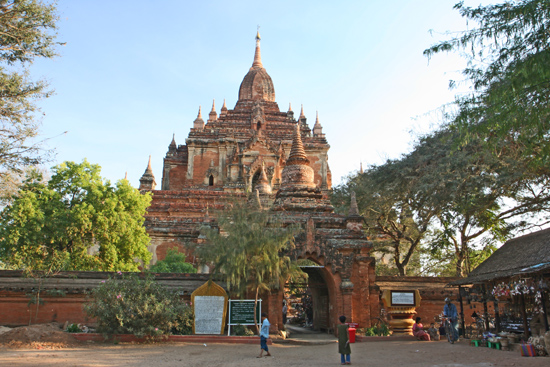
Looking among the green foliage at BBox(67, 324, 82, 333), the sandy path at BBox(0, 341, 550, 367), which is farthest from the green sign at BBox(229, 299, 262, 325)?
the green foliage at BBox(67, 324, 82, 333)

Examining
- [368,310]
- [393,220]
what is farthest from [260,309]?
[393,220]

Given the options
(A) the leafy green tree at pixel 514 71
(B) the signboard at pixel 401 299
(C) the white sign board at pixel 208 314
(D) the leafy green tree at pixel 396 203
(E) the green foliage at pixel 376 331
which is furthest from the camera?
(D) the leafy green tree at pixel 396 203

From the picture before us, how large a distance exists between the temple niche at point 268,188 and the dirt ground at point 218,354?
2105mm

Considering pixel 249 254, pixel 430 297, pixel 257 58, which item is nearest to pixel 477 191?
pixel 430 297

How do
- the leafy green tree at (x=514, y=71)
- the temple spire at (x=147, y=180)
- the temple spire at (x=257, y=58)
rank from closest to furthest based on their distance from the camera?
the leafy green tree at (x=514, y=71) < the temple spire at (x=147, y=180) < the temple spire at (x=257, y=58)

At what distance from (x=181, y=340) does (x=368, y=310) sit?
6.41 metres

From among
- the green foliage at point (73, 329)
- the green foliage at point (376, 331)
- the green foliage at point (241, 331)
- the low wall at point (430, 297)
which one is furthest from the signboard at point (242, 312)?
the low wall at point (430, 297)

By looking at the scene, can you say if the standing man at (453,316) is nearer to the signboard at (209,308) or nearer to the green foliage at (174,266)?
the signboard at (209,308)

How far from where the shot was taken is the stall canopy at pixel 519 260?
12.4 meters

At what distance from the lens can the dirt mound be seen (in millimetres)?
13031

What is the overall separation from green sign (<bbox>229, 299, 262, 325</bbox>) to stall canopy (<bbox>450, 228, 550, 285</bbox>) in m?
7.19

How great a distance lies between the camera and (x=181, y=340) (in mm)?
14133

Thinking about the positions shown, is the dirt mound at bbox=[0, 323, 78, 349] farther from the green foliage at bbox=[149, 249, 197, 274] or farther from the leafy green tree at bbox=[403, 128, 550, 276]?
the leafy green tree at bbox=[403, 128, 550, 276]

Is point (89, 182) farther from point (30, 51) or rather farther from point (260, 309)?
point (260, 309)
